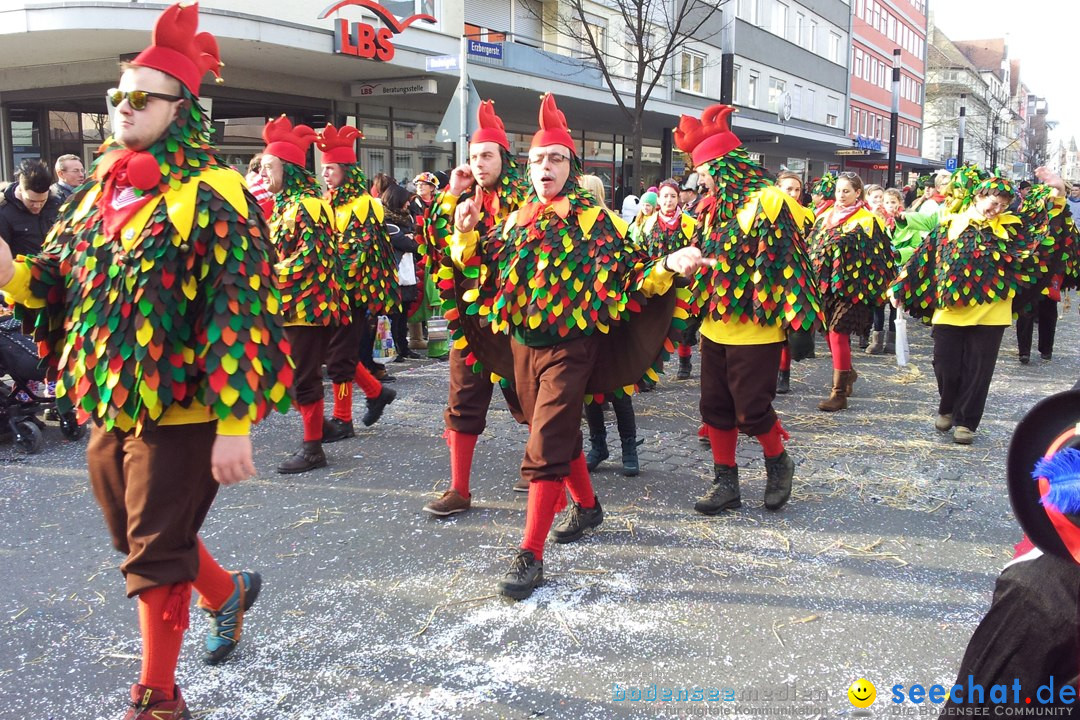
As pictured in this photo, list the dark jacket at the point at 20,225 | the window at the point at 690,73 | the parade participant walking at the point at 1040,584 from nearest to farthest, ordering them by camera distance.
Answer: the parade participant walking at the point at 1040,584 → the dark jacket at the point at 20,225 → the window at the point at 690,73

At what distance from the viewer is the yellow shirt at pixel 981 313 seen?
6129 mm

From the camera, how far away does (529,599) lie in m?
3.82

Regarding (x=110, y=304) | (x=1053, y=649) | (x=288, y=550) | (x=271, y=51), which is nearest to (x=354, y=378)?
(x=288, y=550)

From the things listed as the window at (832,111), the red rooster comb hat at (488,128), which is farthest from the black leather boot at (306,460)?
the window at (832,111)

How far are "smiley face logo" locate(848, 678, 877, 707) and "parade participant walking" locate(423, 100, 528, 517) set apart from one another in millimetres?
2164

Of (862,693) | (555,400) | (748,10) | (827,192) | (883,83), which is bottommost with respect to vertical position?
(862,693)

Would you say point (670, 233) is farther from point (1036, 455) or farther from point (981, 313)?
point (1036, 455)

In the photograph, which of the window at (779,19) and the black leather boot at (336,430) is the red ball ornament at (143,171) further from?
the window at (779,19)

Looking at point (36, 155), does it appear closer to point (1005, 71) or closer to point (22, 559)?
point (22, 559)

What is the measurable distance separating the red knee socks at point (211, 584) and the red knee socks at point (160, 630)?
0.85 feet

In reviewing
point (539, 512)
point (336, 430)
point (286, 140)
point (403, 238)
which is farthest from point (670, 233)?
point (539, 512)

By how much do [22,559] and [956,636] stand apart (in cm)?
433

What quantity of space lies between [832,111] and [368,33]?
108ft

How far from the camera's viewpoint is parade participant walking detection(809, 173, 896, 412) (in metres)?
7.45
